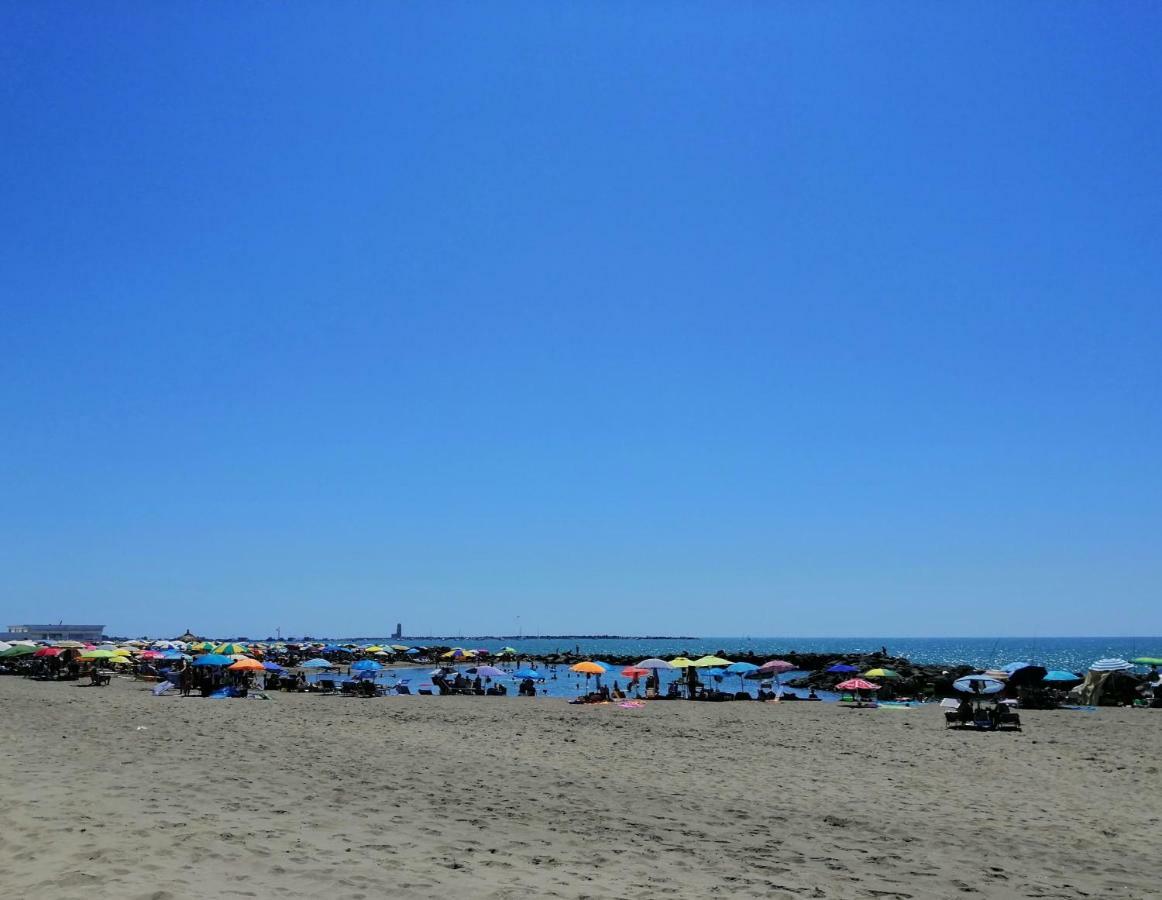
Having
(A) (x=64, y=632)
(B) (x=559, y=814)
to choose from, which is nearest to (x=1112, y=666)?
(B) (x=559, y=814)

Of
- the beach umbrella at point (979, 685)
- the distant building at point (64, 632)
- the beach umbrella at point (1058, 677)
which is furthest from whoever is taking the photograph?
the distant building at point (64, 632)

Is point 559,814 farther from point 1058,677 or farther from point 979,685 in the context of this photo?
point 1058,677

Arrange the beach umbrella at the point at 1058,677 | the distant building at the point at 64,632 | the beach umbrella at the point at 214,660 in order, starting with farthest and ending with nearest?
the distant building at the point at 64,632 < the beach umbrella at the point at 1058,677 < the beach umbrella at the point at 214,660

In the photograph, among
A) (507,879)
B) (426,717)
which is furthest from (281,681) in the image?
(507,879)

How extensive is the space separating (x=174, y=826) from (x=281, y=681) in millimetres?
30890

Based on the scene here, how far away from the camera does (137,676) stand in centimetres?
4100

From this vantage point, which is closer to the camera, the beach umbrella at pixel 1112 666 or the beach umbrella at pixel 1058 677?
the beach umbrella at pixel 1058 677

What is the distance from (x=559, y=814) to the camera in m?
10.7

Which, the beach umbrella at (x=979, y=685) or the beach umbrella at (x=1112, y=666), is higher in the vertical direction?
the beach umbrella at (x=1112, y=666)

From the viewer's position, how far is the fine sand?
7.77 meters

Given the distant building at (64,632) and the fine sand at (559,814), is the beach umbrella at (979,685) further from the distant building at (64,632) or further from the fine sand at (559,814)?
the distant building at (64,632)

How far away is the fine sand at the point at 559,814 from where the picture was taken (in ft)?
25.5

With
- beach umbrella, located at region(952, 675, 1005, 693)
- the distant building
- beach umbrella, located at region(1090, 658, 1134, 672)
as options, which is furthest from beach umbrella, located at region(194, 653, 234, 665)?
the distant building

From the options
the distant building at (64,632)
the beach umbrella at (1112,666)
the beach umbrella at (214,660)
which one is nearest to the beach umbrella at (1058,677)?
the beach umbrella at (1112,666)
